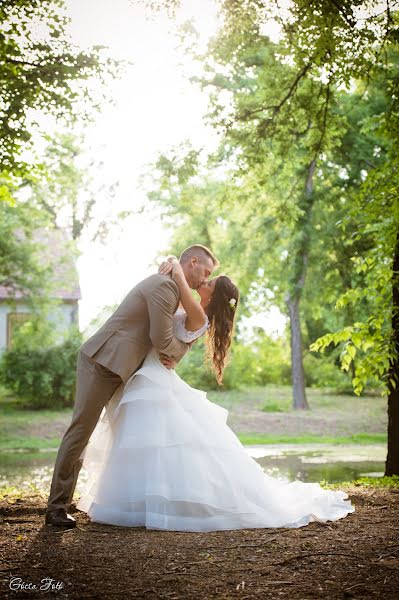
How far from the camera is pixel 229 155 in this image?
12805mm

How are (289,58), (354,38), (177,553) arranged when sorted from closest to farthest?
1. (177,553)
2. (354,38)
3. (289,58)

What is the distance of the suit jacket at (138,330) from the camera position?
550 centimetres

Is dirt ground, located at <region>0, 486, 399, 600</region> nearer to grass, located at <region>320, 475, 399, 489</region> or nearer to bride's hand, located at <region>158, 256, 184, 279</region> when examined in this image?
bride's hand, located at <region>158, 256, 184, 279</region>

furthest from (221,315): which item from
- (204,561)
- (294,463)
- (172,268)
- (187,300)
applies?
(294,463)

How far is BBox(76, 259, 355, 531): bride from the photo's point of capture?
17.5ft

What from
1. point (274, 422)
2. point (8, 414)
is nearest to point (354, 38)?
point (274, 422)

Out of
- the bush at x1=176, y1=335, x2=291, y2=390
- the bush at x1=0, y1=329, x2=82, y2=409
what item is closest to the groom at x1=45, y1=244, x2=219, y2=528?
the bush at x1=0, y1=329, x2=82, y2=409

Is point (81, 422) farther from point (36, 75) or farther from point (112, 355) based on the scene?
point (36, 75)

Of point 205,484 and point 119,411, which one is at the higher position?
point 119,411

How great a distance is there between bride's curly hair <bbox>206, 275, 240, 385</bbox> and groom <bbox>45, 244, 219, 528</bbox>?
1.36 feet

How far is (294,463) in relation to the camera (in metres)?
14.3

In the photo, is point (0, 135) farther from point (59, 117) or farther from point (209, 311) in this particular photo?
point (209, 311)

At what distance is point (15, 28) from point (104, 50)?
143cm

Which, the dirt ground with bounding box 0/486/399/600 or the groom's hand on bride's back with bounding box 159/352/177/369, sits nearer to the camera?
the dirt ground with bounding box 0/486/399/600
